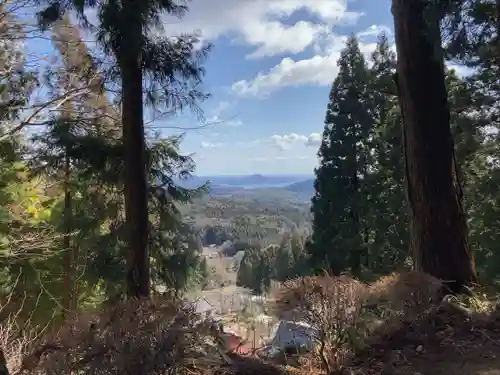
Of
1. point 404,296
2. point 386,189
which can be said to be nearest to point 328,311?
point 404,296

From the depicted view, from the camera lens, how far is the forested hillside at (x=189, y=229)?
101 inches

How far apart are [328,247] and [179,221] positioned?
8472 millimetres

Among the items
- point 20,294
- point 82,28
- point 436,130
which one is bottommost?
point 20,294

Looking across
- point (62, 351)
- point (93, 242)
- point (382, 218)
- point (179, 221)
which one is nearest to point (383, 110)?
point (382, 218)

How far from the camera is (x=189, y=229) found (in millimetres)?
9680

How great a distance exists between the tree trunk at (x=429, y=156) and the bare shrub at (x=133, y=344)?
9.17 ft

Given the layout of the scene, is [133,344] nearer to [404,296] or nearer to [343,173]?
[404,296]

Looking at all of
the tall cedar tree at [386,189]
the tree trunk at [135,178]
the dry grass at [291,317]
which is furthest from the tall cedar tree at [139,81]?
the tall cedar tree at [386,189]

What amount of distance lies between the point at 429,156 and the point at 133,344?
357 centimetres

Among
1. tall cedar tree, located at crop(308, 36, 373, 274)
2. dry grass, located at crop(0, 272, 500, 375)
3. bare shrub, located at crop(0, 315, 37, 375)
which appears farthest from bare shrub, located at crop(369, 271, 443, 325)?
tall cedar tree, located at crop(308, 36, 373, 274)

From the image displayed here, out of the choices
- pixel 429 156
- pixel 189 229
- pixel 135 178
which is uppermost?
pixel 429 156

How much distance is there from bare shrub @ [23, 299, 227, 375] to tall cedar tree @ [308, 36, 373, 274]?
14089 mm

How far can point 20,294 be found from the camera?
1152 centimetres

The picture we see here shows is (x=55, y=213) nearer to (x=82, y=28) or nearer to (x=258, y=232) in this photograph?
(x=82, y=28)
